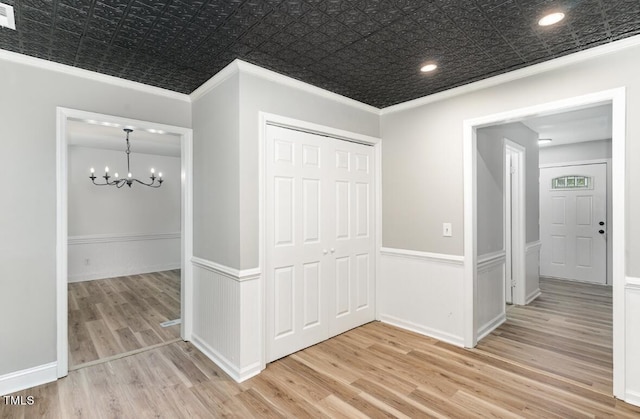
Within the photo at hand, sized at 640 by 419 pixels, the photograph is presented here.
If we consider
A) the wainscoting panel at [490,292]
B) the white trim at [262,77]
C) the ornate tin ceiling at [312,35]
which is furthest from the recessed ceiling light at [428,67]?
the wainscoting panel at [490,292]

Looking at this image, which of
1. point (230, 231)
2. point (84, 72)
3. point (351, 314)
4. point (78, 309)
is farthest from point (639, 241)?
point (78, 309)

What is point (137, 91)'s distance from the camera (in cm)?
299

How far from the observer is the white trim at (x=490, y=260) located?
330 cm

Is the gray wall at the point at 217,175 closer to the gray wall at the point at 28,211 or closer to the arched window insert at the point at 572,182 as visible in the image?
the gray wall at the point at 28,211

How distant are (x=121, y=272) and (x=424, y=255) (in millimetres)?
6011

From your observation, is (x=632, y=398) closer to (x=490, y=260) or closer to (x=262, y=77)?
(x=490, y=260)

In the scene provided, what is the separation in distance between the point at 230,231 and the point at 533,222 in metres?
4.45

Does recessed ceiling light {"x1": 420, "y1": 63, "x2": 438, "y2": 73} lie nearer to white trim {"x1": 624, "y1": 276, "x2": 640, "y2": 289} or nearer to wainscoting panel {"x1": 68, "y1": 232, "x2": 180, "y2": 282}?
white trim {"x1": 624, "y1": 276, "x2": 640, "y2": 289}

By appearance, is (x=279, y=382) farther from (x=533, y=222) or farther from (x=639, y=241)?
(x=533, y=222)

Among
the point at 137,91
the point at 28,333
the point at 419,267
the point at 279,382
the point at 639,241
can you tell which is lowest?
the point at 279,382

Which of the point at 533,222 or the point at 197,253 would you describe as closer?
the point at 197,253

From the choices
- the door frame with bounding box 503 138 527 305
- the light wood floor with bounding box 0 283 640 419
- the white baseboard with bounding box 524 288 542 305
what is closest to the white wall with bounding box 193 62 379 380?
the light wood floor with bounding box 0 283 640 419

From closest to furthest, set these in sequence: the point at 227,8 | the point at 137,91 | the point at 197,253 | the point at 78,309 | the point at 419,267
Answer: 1. the point at 227,8
2. the point at 137,91
3. the point at 197,253
4. the point at 419,267
5. the point at 78,309

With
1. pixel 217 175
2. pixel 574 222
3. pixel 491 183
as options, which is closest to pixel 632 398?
pixel 491 183
